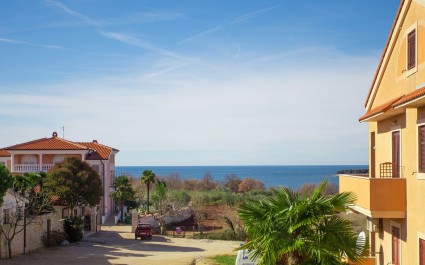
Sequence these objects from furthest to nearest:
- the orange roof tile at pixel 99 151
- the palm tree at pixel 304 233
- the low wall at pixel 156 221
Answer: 1. the orange roof tile at pixel 99 151
2. the low wall at pixel 156 221
3. the palm tree at pixel 304 233

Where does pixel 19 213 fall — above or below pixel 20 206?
below

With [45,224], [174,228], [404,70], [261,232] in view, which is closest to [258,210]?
[261,232]

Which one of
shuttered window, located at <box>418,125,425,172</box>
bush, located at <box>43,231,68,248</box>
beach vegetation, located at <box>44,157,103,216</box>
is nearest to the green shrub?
beach vegetation, located at <box>44,157,103,216</box>

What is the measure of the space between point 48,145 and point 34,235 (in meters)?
19.9

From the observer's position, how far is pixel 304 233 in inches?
528

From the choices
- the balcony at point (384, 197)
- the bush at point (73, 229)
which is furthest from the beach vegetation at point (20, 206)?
the balcony at point (384, 197)

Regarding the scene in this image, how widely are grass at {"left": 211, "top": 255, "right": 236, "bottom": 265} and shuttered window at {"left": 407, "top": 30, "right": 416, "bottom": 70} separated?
62.3 feet

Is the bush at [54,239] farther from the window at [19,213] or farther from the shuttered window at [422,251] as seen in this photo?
the shuttered window at [422,251]

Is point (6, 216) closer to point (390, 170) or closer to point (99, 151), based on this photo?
point (390, 170)

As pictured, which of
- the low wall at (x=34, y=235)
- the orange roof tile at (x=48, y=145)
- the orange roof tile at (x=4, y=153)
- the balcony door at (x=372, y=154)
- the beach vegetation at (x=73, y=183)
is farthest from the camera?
the orange roof tile at (x=4, y=153)

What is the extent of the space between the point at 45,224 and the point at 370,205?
29.2 meters

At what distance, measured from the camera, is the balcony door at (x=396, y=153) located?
16.5 metres

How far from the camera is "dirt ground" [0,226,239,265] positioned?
3225 centimetres

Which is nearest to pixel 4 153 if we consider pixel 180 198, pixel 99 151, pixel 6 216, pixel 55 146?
pixel 55 146
